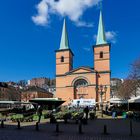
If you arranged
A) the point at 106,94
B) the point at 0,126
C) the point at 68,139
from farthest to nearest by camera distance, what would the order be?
the point at 106,94, the point at 0,126, the point at 68,139

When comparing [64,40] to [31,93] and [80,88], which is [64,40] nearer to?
[80,88]

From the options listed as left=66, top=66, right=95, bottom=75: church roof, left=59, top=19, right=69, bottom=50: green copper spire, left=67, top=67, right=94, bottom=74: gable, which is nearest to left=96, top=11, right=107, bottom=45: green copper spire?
left=66, top=66, right=95, bottom=75: church roof

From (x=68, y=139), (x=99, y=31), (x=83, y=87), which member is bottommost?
(x=68, y=139)

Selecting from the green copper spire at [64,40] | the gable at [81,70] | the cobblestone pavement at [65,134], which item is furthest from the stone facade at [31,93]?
the cobblestone pavement at [65,134]

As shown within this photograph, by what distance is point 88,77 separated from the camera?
3349 inches

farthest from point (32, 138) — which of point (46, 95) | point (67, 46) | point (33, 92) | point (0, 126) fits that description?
point (46, 95)

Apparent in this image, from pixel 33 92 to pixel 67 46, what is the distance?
47.6m

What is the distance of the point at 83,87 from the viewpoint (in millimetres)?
85750

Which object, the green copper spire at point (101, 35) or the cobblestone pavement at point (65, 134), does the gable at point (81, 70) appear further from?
the cobblestone pavement at point (65, 134)

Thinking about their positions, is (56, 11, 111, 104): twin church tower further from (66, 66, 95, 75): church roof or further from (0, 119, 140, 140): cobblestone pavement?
(0, 119, 140, 140): cobblestone pavement

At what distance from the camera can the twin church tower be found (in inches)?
3300

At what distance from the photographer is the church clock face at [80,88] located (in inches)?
3356

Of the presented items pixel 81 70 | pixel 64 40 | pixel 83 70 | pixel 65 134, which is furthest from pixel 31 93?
pixel 65 134

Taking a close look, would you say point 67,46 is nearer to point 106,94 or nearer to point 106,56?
point 106,56
